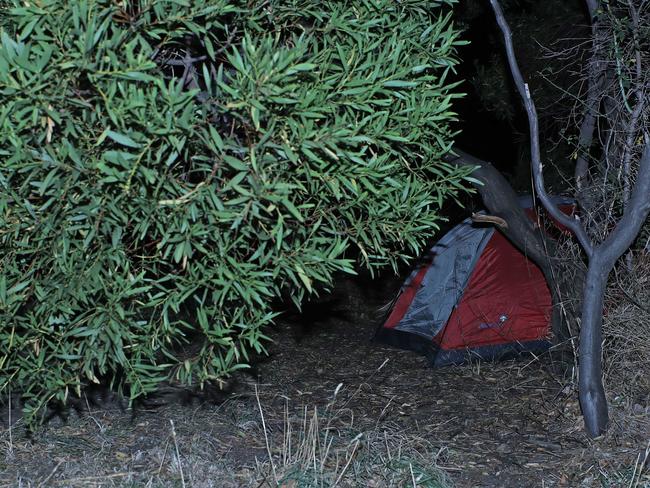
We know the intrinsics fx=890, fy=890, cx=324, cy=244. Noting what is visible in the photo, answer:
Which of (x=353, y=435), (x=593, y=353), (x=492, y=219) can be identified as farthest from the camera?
(x=492, y=219)

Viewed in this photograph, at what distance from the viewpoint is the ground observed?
17.5 feet

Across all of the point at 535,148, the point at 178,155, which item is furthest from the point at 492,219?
the point at 178,155

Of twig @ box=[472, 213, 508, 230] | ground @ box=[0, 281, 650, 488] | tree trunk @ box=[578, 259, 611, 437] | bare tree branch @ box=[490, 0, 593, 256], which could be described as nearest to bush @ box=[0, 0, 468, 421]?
ground @ box=[0, 281, 650, 488]

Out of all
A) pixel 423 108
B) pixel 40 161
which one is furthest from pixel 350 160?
pixel 40 161

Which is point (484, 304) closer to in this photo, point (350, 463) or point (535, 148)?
point (535, 148)

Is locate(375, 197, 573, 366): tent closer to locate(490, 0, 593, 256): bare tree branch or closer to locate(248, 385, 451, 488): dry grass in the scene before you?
locate(490, 0, 593, 256): bare tree branch

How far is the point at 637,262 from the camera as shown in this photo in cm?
683

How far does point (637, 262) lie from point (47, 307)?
4.59m

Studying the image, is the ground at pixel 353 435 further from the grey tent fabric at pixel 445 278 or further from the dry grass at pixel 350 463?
the grey tent fabric at pixel 445 278

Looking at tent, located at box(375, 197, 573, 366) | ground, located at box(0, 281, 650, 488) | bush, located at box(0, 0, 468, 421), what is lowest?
ground, located at box(0, 281, 650, 488)

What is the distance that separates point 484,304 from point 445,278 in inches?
19.6

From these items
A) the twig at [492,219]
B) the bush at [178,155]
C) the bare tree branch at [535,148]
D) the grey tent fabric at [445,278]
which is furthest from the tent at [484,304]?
Answer: the bush at [178,155]

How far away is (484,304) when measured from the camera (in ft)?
26.8

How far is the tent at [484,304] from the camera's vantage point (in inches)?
317
